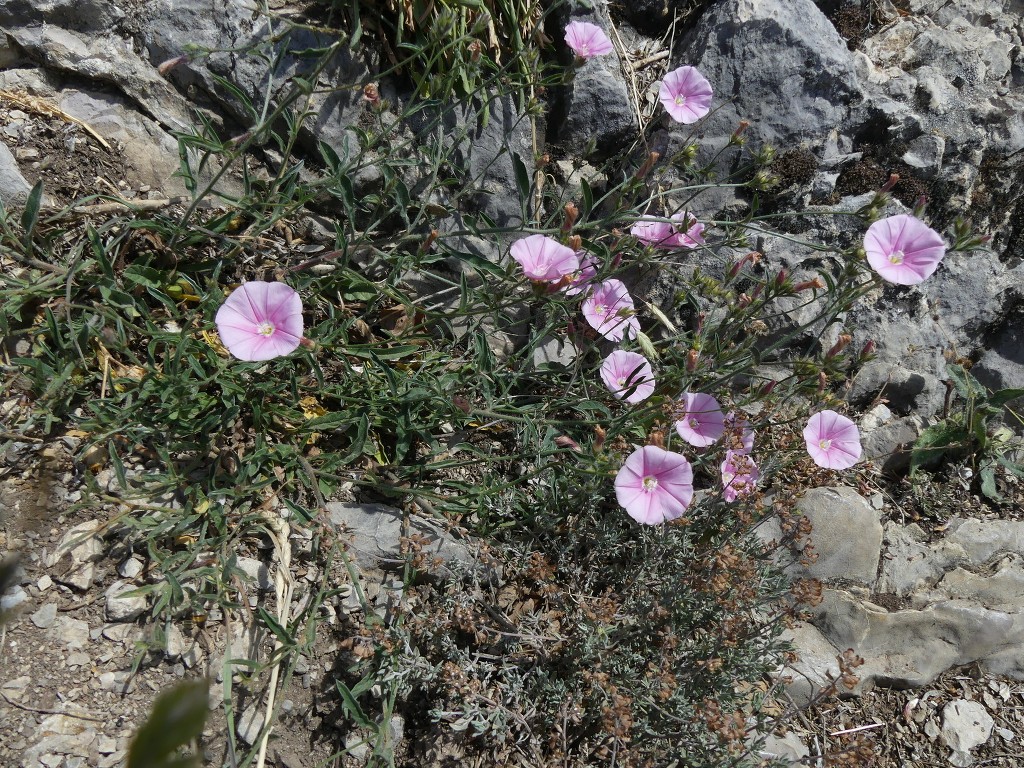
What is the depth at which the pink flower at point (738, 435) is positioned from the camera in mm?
2453

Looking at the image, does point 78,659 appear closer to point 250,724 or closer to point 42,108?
point 250,724

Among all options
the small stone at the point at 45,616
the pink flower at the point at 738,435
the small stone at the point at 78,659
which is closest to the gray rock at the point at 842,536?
the pink flower at the point at 738,435

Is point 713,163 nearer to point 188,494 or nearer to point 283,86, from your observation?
point 283,86

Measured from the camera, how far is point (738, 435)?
247cm

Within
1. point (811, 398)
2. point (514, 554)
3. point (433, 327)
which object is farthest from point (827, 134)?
point (514, 554)

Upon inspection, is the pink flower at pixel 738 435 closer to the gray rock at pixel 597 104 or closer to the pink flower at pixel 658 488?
the pink flower at pixel 658 488

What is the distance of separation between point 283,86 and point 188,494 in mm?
1586

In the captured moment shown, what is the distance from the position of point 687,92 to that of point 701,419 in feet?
4.97

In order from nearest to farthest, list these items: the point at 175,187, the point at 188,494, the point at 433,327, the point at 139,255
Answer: the point at 188,494 < the point at 139,255 < the point at 175,187 < the point at 433,327

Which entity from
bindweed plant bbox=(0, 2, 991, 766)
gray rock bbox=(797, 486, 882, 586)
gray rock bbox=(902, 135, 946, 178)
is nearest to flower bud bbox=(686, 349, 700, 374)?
bindweed plant bbox=(0, 2, 991, 766)

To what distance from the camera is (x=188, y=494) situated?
7.73ft

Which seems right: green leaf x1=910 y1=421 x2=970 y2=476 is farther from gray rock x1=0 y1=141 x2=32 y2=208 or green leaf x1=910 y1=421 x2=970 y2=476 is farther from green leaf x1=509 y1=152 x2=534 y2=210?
gray rock x1=0 y1=141 x2=32 y2=208

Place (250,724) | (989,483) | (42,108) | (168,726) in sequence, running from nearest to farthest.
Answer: (168,726), (250,724), (42,108), (989,483)

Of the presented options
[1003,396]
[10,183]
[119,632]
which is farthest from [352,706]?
[1003,396]
